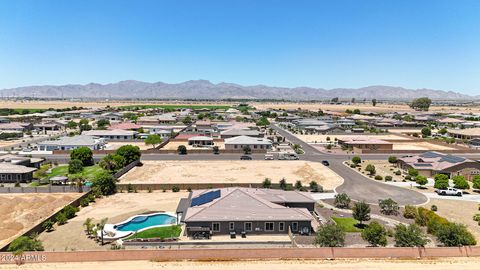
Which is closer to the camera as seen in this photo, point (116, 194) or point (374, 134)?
point (116, 194)

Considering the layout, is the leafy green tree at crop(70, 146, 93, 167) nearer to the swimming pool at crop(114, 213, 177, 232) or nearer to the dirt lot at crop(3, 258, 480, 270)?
the swimming pool at crop(114, 213, 177, 232)

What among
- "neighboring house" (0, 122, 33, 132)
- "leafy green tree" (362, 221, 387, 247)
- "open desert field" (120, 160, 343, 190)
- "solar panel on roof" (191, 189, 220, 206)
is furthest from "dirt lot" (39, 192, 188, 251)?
"neighboring house" (0, 122, 33, 132)

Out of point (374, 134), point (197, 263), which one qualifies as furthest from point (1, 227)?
point (374, 134)

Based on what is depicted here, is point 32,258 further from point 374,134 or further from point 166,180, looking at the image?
point 374,134

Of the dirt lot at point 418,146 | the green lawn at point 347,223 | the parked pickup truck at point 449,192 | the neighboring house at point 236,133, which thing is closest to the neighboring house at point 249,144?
the neighboring house at point 236,133

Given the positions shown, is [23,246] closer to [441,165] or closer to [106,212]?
[106,212]

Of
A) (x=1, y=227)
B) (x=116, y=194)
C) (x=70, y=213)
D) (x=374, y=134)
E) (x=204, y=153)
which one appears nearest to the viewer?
(x=1, y=227)

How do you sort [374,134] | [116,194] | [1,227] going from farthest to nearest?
[374,134] → [116,194] → [1,227]

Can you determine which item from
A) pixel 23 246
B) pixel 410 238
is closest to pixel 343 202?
pixel 410 238
